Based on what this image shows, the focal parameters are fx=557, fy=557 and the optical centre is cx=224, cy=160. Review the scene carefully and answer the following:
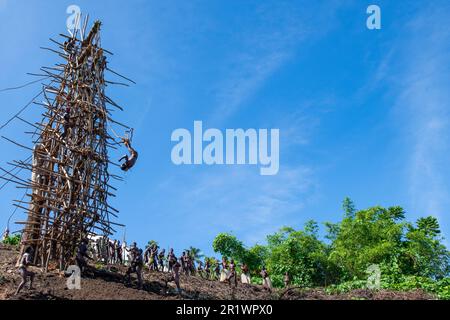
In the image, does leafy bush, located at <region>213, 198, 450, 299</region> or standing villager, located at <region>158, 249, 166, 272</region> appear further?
leafy bush, located at <region>213, 198, 450, 299</region>

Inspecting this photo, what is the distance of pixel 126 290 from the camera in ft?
64.2

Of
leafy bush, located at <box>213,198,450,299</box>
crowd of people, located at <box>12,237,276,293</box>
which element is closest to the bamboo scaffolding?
crowd of people, located at <box>12,237,276,293</box>

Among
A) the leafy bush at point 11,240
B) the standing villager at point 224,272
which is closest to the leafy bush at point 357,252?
the standing villager at point 224,272

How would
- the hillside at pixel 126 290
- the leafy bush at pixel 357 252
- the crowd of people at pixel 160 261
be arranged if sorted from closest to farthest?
the hillside at pixel 126 290 < the crowd of people at pixel 160 261 < the leafy bush at pixel 357 252

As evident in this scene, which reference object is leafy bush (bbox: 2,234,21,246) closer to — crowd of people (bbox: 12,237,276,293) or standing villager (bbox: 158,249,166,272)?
crowd of people (bbox: 12,237,276,293)

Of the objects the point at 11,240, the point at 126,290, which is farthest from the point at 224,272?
the point at 11,240

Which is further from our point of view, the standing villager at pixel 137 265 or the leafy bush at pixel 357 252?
the leafy bush at pixel 357 252

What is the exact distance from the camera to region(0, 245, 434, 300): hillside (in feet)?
59.7

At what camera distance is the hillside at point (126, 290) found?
18.2 metres

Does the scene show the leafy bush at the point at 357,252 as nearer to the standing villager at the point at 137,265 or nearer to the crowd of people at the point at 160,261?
the crowd of people at the point at 160,261

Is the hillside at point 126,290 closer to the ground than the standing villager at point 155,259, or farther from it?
closer to the ground
